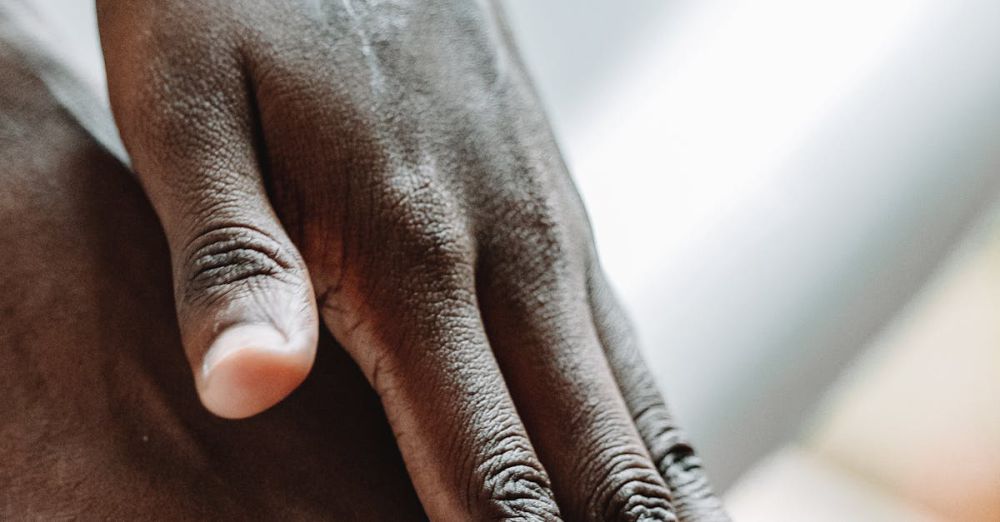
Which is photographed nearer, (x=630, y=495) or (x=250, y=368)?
(x=250, y=368)

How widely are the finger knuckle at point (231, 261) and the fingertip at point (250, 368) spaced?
3cm

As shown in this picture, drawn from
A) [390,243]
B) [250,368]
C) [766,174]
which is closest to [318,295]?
[390,243]

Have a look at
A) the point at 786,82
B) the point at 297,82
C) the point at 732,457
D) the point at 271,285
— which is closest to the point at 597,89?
the point at 786,82

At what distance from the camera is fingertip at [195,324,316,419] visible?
36 cm

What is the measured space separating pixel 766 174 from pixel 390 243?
614mm

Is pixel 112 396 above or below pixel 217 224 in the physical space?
below

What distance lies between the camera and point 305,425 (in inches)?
19.7

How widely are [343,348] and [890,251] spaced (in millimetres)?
744

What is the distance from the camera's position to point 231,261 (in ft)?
1.34

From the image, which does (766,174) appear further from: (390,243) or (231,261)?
(231,261)

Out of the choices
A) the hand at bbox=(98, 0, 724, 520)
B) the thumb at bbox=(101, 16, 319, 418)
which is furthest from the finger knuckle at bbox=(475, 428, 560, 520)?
the thumb at bbox=(101, 16, 319, 418)

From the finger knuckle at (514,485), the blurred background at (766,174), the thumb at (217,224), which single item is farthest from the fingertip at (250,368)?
the blurred background at (766,174)

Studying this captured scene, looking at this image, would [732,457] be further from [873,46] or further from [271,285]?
[271,285]

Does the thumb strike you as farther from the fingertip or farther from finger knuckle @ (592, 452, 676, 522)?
finger knuckle @ (592, 452, 676, 522)
